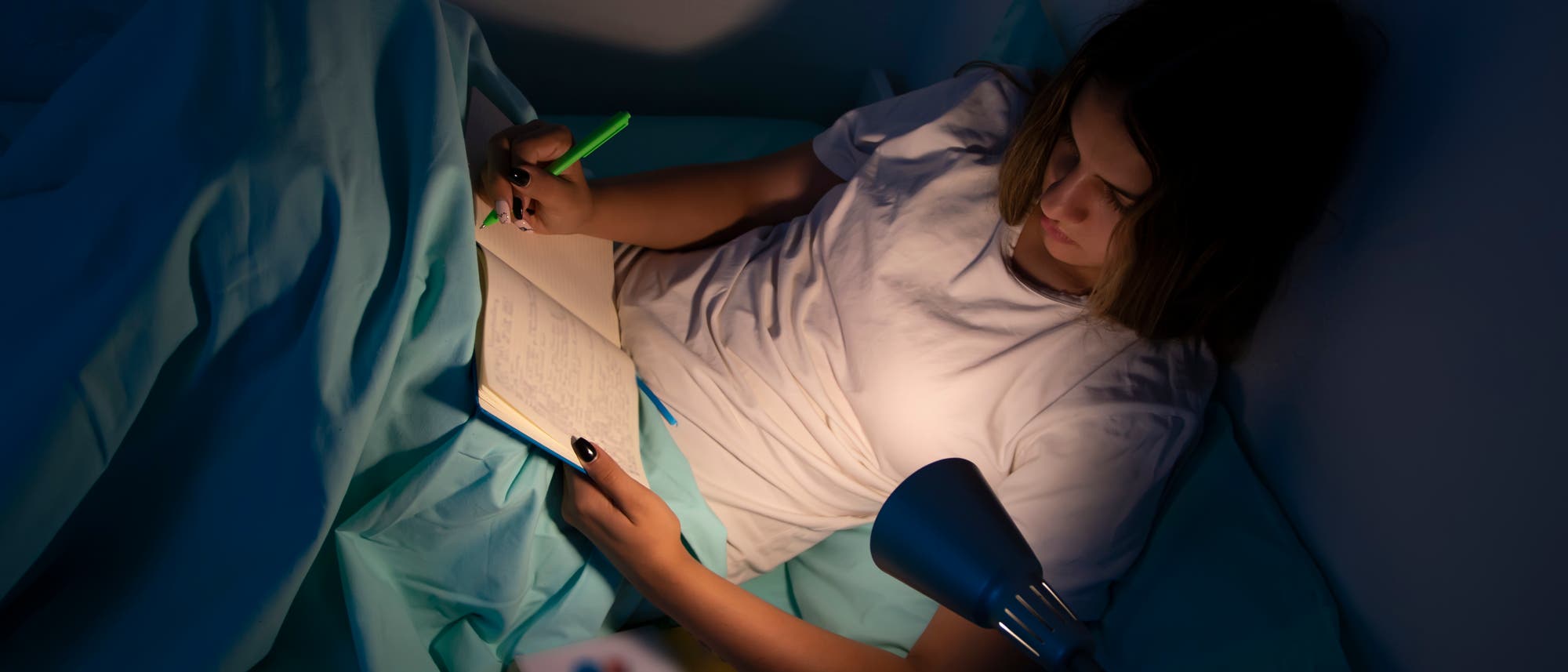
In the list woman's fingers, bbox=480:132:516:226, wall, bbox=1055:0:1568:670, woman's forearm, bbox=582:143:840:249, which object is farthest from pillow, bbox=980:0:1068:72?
woman's fingers, bbox=480:132:516:226

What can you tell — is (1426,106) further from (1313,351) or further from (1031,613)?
(1031,613)

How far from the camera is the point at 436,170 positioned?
76 centimetres

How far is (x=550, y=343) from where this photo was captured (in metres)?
0.82

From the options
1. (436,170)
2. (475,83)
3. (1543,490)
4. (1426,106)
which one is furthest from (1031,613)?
(475,83)

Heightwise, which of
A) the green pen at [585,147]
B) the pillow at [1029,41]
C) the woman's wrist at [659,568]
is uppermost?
the pillow at [1029,41]

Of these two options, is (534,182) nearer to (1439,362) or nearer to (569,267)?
(569,267)

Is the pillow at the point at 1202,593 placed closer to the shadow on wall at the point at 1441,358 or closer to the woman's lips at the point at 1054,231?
the shadow on wall at the point at 1441,358

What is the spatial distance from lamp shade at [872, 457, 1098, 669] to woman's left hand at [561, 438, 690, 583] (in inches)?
13.1

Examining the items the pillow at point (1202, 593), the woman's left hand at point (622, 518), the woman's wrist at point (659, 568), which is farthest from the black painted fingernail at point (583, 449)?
the pillow at point (1202, 593)

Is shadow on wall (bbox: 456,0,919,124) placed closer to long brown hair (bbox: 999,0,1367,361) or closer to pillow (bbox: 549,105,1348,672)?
long brown hair (bbox: 999,0,1367,361)

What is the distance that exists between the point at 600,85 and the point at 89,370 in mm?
989

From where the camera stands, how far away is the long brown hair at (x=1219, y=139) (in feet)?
2.18

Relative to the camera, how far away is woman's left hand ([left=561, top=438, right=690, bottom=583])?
0.79 meters

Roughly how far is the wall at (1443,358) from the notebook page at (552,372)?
0.60m
